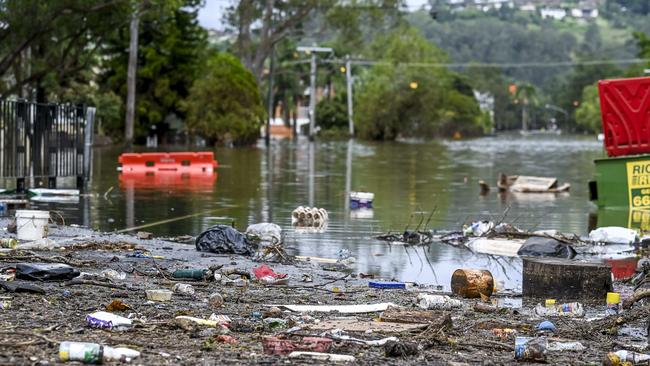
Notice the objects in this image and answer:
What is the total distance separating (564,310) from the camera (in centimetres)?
1093

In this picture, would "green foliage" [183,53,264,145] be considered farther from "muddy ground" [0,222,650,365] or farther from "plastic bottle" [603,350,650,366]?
"plastic bottle" [603,350,650,366]

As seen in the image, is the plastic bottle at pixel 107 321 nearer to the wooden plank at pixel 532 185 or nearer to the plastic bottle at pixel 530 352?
the plastic bottle at pixel 530 352

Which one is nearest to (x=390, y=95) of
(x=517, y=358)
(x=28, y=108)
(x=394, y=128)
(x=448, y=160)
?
(x=394, y=128)

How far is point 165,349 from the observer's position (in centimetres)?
808

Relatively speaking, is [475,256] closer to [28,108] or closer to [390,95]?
[28,108]

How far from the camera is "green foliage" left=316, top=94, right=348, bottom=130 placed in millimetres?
123438

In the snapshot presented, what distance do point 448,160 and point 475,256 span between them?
33.9 m

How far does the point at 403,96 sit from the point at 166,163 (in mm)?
75550

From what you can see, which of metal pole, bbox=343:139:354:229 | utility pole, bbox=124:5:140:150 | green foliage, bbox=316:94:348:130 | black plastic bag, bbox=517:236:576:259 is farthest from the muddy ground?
green foliage, bbox=316:94:348:130

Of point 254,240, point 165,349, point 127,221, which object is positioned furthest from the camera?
point 127,221

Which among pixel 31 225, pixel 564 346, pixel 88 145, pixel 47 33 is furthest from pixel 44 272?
pixel 47 33

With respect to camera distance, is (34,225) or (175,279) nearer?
(175,279)

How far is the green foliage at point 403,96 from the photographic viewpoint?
351 ft

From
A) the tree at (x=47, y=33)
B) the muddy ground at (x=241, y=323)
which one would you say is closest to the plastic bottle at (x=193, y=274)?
the muddy ground at (x=241, y=323)
